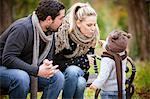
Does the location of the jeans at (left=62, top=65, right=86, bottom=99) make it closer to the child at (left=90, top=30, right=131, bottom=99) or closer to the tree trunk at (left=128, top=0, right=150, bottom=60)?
the child at (left=90, top=30, right=131, bottom=99)

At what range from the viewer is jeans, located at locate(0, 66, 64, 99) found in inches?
133

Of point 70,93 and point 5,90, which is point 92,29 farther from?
point 5,90

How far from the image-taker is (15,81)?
11.1 ft

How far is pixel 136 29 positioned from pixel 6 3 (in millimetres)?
2800

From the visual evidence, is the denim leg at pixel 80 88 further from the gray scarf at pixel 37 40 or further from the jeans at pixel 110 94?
the gray scarf at pixel 37 40

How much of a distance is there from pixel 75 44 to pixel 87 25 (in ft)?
0.57

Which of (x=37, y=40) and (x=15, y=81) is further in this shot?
(x=37, y=40)

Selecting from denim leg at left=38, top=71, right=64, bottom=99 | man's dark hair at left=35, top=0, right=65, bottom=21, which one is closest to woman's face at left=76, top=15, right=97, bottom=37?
man's dark hair at left=35, top=0, right=65, bottom=21

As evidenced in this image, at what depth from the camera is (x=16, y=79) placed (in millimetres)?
3369

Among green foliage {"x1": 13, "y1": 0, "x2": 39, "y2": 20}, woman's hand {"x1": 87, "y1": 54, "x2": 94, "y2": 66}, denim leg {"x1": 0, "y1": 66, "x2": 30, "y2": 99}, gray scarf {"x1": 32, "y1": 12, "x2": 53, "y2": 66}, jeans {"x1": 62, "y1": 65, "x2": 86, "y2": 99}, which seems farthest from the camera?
green foliage {"x1": 13, "y1": 0, "x2": 39, "y2": 20}

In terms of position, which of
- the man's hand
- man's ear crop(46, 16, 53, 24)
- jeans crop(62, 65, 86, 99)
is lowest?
jeans crop(62, 65, 86, 99)

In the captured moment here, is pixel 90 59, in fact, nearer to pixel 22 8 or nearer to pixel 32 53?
pixel 32 53

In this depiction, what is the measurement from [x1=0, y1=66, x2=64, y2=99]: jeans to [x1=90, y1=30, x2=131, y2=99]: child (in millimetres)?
294

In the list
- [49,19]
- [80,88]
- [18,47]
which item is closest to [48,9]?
[49,19]
